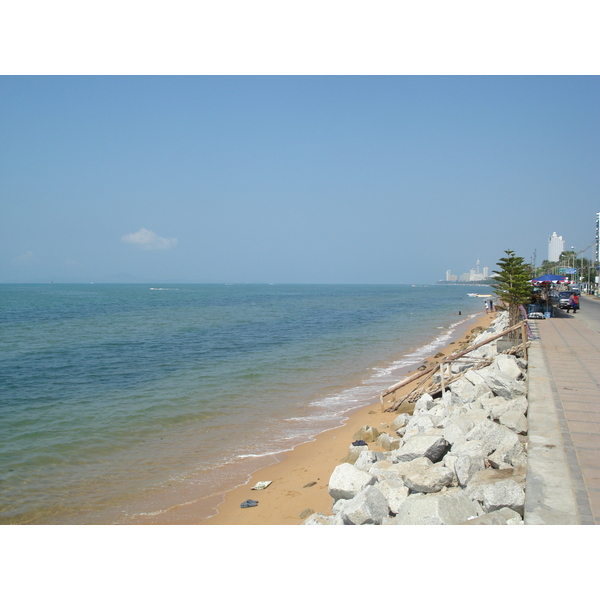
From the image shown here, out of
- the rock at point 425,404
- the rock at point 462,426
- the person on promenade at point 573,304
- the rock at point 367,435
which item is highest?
the person on promenade at point 573,304

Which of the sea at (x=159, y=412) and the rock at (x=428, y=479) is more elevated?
the rock at (x=428, y=479)

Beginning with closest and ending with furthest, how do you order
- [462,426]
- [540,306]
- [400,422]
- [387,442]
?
[462,426] < [387,442] < [400,422] < [540,306]

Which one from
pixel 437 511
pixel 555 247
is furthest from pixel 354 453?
pixel 555 247

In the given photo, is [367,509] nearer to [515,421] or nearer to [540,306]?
[515,421]

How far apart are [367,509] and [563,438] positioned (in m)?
3.12

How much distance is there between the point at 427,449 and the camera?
24.8ft

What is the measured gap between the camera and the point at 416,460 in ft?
23.7

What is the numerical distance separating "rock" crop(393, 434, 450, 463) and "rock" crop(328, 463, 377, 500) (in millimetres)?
947

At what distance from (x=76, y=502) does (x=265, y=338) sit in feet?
75.7

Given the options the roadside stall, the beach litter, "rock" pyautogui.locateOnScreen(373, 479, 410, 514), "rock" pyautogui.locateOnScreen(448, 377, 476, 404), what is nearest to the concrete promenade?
"rock" pyautogui.locateOnScreen(448, 377, 476, 404)

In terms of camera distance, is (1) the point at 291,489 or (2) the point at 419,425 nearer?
(1) the point at 291,489

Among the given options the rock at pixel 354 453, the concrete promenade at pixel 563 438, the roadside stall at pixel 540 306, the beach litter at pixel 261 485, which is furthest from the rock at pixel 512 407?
the roadside stall at pixel 540 306

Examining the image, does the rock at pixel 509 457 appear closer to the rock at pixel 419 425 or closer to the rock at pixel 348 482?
the rock at pixel 348 482

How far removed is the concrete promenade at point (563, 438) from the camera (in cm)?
473
